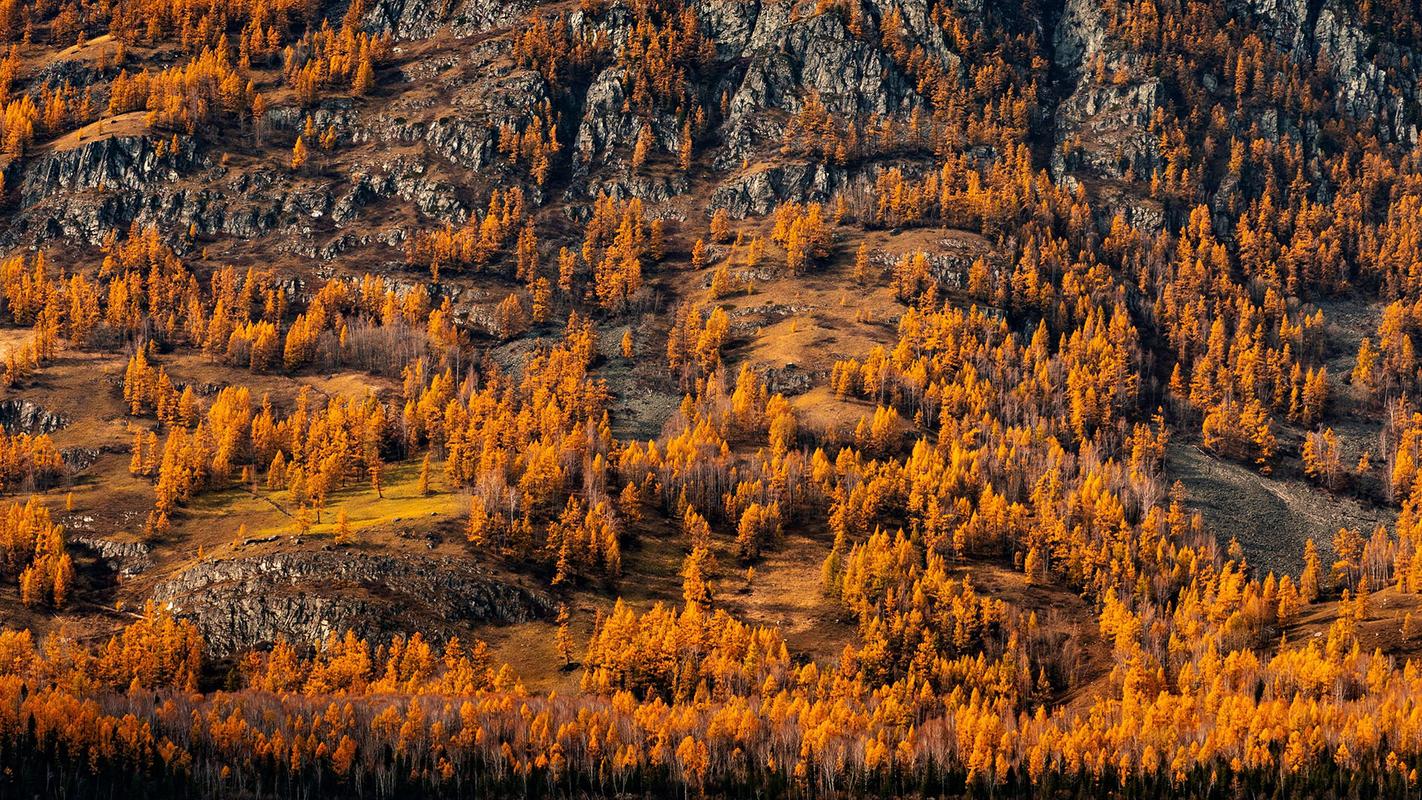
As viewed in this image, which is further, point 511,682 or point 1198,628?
point 1198,628

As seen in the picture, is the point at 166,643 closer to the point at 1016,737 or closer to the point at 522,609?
the point at 522,609

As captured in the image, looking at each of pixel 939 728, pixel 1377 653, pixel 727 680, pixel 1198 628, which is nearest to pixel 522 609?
pixel 727 680

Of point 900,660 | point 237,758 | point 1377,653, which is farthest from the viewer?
point 900,660

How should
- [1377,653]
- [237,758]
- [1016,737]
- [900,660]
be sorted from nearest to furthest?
1. [237,758]
2. [1016,737]
3. [1377,653]
4. [900,660]

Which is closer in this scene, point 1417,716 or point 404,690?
point 1417,716

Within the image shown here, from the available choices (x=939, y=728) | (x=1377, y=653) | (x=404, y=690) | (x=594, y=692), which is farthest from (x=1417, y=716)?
(x=404, y=690)

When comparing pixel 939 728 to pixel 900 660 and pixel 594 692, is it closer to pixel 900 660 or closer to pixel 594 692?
pixel 900 660
